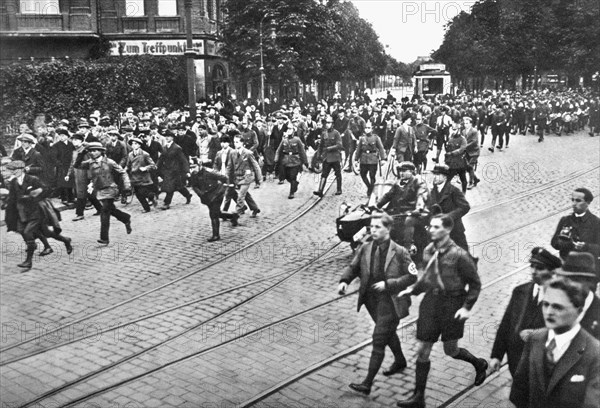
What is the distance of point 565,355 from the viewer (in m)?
4.12

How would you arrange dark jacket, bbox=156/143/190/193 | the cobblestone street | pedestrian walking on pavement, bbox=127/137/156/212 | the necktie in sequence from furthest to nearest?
dark jacket, bbox=156/143/190/193, pedestrian walking on pavement, bbox=127/137/156/212, the cobblestone street, the necktie

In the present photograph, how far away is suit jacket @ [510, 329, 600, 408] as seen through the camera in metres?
4.03

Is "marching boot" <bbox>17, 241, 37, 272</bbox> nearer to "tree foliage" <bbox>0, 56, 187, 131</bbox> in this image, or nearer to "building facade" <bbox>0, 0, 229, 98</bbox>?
"tree foliage" <bbox>0, 56, 187, 131</bbox>

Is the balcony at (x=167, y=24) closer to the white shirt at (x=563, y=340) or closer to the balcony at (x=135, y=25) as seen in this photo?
the balcony at (x=135, y=25)

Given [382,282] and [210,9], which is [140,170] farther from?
[210,9]

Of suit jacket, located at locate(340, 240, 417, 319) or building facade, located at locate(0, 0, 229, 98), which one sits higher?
building facade, located at locate(0, 0, 229, 98)

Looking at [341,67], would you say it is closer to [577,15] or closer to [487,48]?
[487,48]

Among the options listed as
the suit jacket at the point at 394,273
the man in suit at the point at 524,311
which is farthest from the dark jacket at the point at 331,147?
the man in suit at the point at 524,311

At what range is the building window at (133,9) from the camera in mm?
33094

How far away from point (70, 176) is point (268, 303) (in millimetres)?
8283

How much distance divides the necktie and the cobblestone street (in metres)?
2.02

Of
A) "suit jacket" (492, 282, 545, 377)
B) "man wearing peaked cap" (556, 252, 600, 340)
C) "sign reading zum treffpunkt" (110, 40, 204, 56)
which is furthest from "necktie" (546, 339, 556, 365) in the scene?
"sign reading zum treffpunkt" (110, 40, 204, 56)

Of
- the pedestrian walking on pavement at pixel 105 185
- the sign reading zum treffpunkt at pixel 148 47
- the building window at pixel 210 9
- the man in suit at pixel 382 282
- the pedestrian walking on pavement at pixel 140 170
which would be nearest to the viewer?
the man in suit at pixel 382 282

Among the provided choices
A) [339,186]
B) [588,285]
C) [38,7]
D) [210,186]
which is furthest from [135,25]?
[588,285]
